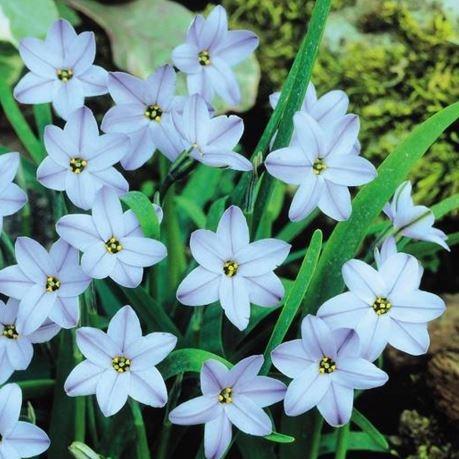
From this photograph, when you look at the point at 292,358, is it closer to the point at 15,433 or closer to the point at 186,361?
the point at 186,361

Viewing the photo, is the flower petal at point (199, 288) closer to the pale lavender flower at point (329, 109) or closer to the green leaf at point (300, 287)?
the green leaf at point (300, 287)

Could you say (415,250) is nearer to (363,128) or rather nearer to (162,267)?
(162,267)

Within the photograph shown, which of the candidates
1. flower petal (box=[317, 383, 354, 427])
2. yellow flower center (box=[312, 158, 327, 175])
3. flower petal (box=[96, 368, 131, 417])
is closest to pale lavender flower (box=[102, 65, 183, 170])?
yellow flower center (box=[312, 158, 327, 175])

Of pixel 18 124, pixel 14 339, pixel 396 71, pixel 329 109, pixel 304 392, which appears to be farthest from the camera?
pixel 396 71

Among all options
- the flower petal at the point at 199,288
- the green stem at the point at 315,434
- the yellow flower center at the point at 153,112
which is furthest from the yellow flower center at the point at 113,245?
the green stem at the point at 315,434

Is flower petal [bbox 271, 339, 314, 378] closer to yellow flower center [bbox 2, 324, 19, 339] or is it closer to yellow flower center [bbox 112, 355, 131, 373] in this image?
yellow flower center [bbox 112, 355, 131, 373]

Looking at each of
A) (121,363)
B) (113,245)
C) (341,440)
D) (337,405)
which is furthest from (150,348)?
(341,440)
